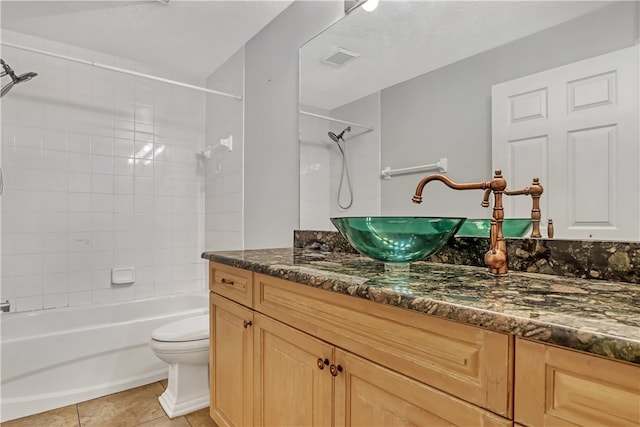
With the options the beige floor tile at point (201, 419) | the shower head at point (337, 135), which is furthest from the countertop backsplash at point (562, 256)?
the beige floor tile at point (201, 419)

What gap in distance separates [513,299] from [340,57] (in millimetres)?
1514

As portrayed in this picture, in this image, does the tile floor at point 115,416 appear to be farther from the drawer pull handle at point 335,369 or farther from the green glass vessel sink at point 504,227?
the green glass vessel sink at point 504,227

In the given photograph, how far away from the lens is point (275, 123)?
Answer: 2.29 metres

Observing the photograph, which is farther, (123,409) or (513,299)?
(123,409)

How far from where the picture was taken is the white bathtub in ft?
6.29

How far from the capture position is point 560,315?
1.91 feet

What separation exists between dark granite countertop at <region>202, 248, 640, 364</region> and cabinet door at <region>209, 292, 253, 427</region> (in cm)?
37

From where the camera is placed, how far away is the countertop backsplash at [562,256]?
0.87 meters

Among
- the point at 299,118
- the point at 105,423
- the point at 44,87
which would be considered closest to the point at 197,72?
the point at 44,87

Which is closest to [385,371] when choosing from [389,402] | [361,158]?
[389,402]

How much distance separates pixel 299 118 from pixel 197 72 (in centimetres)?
155

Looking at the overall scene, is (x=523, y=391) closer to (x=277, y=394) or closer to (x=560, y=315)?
(x=560, y=315)

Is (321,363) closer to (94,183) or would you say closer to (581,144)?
(581,144)

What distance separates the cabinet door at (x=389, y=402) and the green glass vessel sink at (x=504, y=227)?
576 mm
